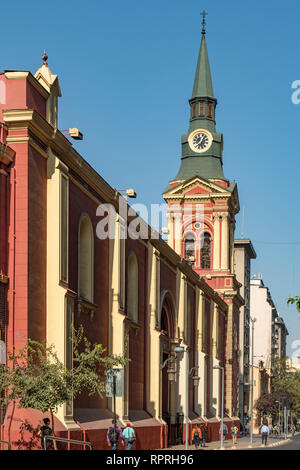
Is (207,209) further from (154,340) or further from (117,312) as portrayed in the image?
(117,312)

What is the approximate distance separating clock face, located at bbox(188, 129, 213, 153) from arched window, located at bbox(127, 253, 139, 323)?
37.9 metres

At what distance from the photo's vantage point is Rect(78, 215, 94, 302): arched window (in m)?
32.6

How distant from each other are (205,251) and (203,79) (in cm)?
1652

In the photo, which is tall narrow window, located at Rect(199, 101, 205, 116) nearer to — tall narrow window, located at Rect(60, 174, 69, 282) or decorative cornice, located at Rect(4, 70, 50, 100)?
tall narrow window, located at Rect(60, 174, 69, 282)

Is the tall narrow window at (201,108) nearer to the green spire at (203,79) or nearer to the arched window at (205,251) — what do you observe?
the green spire at (203,79)

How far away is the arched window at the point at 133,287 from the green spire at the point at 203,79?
40.5m

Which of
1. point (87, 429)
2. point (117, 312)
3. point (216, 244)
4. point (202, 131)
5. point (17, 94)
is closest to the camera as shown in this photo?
point (17, 94)

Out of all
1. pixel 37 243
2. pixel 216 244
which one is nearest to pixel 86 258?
pixel 37 243

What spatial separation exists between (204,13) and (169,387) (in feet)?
159

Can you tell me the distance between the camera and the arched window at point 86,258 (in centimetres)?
3259

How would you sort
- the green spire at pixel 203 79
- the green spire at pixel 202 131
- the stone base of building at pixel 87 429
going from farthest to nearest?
the green spire at pixel 203 79, the green spire at pixel 202 131, the stone base of building at pixel 87 429

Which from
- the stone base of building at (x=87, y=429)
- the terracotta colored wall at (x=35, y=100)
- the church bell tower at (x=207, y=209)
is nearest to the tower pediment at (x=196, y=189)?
the church bell tower at (x=207, y=209)

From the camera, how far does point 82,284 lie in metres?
32.5

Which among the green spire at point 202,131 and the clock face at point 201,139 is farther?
the clock face at point 201,139
